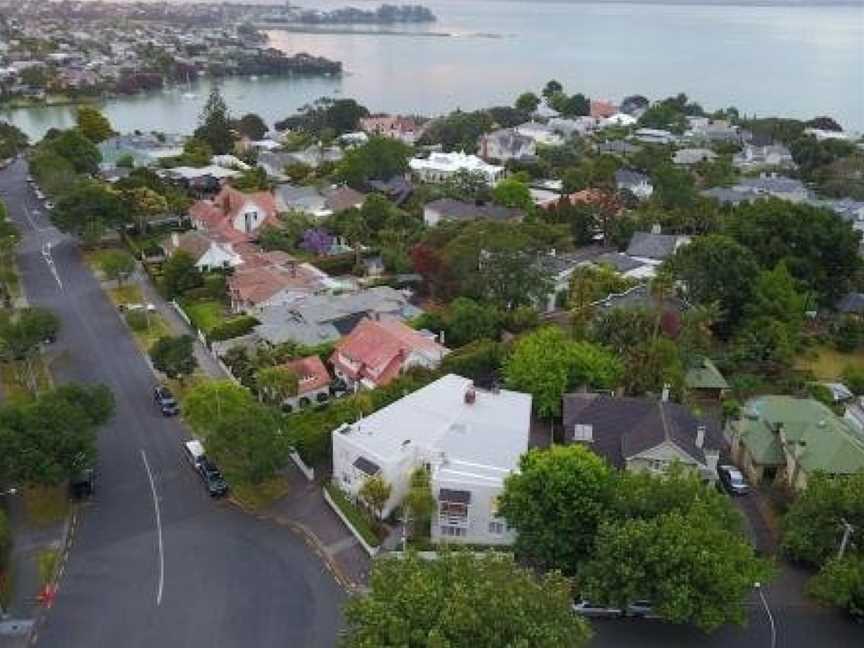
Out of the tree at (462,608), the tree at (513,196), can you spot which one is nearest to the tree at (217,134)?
the tree at (513,196)

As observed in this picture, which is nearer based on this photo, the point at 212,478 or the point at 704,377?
the point at 212,478

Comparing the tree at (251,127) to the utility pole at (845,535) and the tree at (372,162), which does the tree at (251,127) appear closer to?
the tree at (372,162)

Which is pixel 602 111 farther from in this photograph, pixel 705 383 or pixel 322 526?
pixel 322 526

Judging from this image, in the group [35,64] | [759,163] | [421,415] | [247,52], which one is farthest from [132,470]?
[247,52]

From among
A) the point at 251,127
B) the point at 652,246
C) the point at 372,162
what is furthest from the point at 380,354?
the point at 251,127

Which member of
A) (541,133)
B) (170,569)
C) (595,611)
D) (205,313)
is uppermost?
(595,611)

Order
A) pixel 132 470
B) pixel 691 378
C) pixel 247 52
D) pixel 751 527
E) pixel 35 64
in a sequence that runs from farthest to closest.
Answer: pixel 247 52 → pixel 35 64 → pixel 691 378 → pixel 132 470 → pixel 751 527

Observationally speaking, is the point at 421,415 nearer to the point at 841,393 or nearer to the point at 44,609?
the point at 44,609
